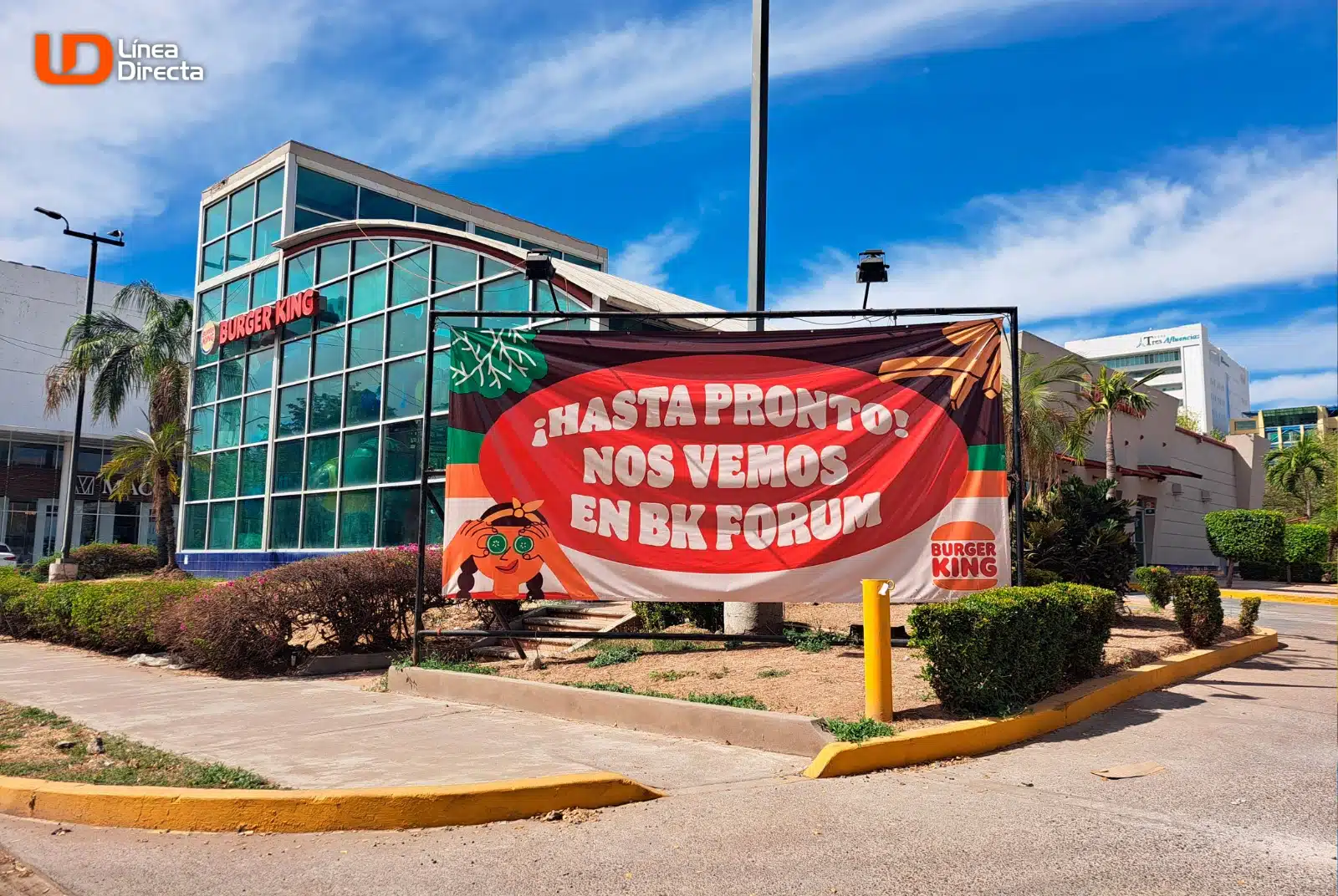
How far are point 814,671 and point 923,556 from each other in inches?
61.6

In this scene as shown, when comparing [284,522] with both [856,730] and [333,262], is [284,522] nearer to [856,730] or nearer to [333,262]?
[333,262]

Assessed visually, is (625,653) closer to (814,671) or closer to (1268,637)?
(814,671)

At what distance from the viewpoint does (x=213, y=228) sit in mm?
28844

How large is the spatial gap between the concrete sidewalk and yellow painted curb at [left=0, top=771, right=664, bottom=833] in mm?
406

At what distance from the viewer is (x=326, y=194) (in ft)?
88.9

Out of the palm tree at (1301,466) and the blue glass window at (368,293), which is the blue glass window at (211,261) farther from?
the palm tree at (1301,466)

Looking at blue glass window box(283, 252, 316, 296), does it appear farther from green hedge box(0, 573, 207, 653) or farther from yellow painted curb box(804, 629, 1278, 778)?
yellow painted curb box(804, 629, 1278, 778)

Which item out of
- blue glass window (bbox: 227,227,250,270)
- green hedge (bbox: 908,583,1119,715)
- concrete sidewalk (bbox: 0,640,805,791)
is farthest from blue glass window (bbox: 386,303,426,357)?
green hedge (bbox: 908,583,1119,715)

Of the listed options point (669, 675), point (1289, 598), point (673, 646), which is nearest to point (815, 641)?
point (673, 646)

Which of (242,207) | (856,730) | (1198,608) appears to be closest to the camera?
(856,730)

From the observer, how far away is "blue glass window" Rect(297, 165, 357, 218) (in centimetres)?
2647

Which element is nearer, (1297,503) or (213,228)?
(213,228)

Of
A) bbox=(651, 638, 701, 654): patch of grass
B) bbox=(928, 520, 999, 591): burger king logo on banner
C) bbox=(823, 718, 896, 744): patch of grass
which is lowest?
bbox=(823, 718, 896, 744): patch of grass

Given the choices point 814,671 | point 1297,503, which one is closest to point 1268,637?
point 814,671
